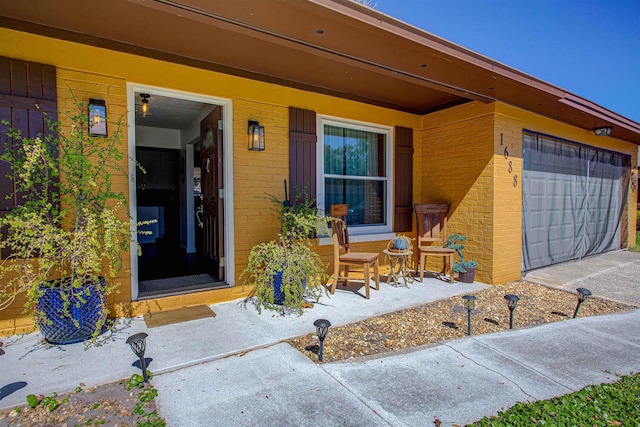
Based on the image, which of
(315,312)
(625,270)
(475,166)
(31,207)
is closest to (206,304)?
(315,312)

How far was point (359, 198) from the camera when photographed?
5.08 metres

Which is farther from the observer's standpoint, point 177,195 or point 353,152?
point 177,195

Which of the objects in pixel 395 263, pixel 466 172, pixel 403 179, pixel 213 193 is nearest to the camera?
pixel 213 193

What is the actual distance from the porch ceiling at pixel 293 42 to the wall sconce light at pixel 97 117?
1.75 ft

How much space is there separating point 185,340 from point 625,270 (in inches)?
261

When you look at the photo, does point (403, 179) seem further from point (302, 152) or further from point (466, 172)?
point (302, 152)

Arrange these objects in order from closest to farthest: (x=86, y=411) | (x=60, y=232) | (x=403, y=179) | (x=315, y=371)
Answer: (x=86, y=411)
(x=315, y=371)
(x=60, y=232)
(x=403, y=179)

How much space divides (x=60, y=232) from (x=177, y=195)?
4.68 meters

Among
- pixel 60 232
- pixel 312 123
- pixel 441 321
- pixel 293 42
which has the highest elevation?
pixel 293 42

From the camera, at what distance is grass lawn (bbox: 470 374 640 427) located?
177 cm

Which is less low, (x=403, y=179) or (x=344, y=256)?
(x=403, y=179)

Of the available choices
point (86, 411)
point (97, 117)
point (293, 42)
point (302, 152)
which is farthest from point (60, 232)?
point (302, 152)

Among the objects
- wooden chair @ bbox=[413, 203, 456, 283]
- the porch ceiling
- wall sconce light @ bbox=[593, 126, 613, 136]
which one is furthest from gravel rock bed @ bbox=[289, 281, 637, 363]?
wall sconce light @ bbox=[593, 126, 613, 136]

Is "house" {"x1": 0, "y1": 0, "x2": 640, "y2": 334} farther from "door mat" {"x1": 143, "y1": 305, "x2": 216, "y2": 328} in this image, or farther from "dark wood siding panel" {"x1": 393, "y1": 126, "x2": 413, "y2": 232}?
"door mat" {"x1": 143, "y1": 305, "x2": 216, "y2": 328}
